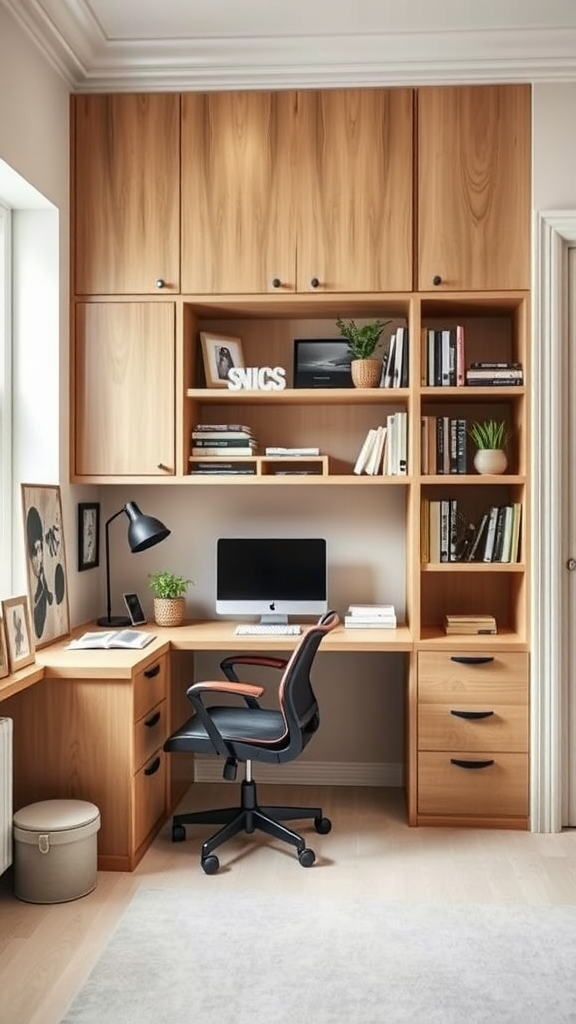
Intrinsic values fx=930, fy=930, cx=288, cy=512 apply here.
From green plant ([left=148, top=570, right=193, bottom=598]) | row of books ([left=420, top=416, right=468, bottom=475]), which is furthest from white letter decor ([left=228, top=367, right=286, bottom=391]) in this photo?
green plant ([left=148, top=570, right=193, bottom=598])

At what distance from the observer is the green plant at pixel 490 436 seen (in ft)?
12.0

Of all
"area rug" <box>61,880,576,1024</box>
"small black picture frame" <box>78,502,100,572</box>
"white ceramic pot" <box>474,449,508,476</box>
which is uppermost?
"white ceramic pot" <box>474,449,508,476</box>

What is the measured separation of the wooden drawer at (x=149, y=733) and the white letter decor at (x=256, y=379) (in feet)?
4.16

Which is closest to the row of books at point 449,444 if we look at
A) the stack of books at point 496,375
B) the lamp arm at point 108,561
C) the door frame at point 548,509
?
the stack of books at point 496,375

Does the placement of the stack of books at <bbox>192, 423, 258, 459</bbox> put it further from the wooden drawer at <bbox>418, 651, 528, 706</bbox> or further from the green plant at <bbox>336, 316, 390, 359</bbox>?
the wooden drawer at <bbox>418, 651, 528, 706</bbox>

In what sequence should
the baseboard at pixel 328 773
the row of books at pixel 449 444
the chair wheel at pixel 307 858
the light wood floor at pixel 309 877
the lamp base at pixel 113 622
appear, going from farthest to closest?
the baseboard at pixel 328 773, the lamp base at pixel 113 622, the row of books at pixel 449 444, the chair wheel at pixel 307 858, the light wood floor at pixel 309 877

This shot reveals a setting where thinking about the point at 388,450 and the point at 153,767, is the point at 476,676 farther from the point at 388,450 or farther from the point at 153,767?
the point at 153,767

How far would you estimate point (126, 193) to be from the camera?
3680 mm

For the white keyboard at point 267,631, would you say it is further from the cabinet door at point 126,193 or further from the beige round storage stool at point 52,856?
the cabinet door at point 126,193

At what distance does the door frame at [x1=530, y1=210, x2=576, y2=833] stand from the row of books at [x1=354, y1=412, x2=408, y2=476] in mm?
496

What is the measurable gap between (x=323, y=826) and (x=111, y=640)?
106 cm

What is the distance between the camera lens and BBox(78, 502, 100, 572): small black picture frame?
3.85 m

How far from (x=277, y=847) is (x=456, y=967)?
3.27 feet

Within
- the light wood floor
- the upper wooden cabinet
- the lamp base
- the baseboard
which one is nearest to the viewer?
the light wood floor
